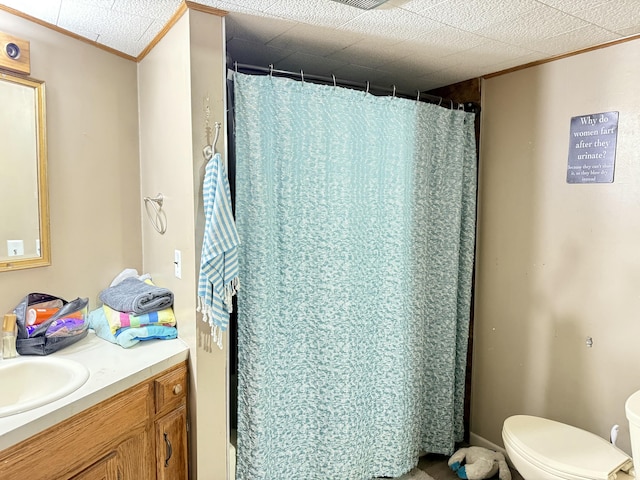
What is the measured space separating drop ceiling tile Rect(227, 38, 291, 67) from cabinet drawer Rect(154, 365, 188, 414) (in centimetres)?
139

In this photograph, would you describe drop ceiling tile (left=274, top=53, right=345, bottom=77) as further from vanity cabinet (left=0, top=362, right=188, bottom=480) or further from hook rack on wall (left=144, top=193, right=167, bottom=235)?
vanity cabinet (left=0, top=362, right=188, bottom=480)

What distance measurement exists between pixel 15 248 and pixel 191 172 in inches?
30.5

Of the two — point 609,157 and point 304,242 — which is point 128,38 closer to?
point 304,242

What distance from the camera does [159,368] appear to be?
5.08 feet

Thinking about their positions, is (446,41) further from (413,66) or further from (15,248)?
(15,248)

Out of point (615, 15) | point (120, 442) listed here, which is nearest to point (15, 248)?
point (120, 442)

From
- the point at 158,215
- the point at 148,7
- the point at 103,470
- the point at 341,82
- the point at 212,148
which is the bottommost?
the point at 103,470

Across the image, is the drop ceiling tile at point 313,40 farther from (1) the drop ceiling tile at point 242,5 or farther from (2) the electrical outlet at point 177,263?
(2) the electrical outlet at point 177,263

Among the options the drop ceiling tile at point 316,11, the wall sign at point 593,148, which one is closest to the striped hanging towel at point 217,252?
the drop ceiling tile at point 316,11

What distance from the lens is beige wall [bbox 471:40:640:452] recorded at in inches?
74.7

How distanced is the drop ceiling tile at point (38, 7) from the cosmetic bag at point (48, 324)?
1.07 meters


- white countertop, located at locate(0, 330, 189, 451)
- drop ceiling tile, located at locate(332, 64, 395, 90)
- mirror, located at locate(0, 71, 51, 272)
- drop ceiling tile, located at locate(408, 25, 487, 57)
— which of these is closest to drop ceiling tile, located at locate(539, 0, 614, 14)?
drop ceiling tile, located at locate(408, 25, 487, 57)

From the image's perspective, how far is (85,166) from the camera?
6.27ft

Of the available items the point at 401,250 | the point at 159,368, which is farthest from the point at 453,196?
the point at 159,368
